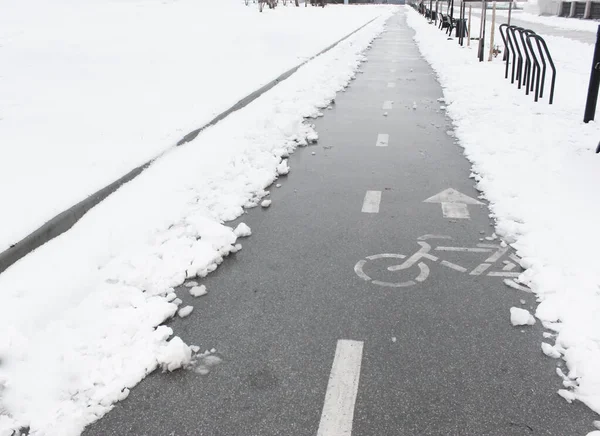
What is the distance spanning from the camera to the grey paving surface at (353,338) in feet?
9.27

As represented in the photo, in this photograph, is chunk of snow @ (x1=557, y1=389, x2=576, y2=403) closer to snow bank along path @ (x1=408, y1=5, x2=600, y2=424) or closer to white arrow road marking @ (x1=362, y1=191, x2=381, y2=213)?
snow bank along path @ (x1=408, y1=5, x2=600, y2=424)

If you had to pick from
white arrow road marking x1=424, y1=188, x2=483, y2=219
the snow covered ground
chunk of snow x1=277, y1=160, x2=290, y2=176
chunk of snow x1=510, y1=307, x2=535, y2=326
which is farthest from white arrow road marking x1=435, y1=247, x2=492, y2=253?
Result: the snow covered ground

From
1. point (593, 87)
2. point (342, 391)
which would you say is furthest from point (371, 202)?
point (593, 87)

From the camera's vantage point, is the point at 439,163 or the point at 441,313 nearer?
the point at 441,313

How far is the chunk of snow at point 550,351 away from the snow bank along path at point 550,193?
0.13ft

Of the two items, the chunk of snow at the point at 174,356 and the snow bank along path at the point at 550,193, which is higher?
the chunk of snow at the point at 174,356

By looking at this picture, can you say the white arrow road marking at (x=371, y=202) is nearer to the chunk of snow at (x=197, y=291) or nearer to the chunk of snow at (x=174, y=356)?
the chunk of snow at (x=197, y=291)

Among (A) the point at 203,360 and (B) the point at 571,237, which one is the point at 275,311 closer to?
(A) the point at 203,360

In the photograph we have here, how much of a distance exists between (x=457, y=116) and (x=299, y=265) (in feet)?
22.1

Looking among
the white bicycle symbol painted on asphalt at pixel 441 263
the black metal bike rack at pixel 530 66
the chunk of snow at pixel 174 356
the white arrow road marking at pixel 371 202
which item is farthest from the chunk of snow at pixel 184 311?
the black metal bike rack at pixel 530 66

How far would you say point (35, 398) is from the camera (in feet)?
9.62

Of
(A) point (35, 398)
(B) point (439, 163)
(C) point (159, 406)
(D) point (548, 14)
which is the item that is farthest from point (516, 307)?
(D) point (548, 14)

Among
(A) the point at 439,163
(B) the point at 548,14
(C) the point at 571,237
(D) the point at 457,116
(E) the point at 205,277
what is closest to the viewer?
(E) the point at 205,277

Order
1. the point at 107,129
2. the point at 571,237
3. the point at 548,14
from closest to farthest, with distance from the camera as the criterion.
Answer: the point at 571,237 → the point at 107,129 → the point at 548,14
